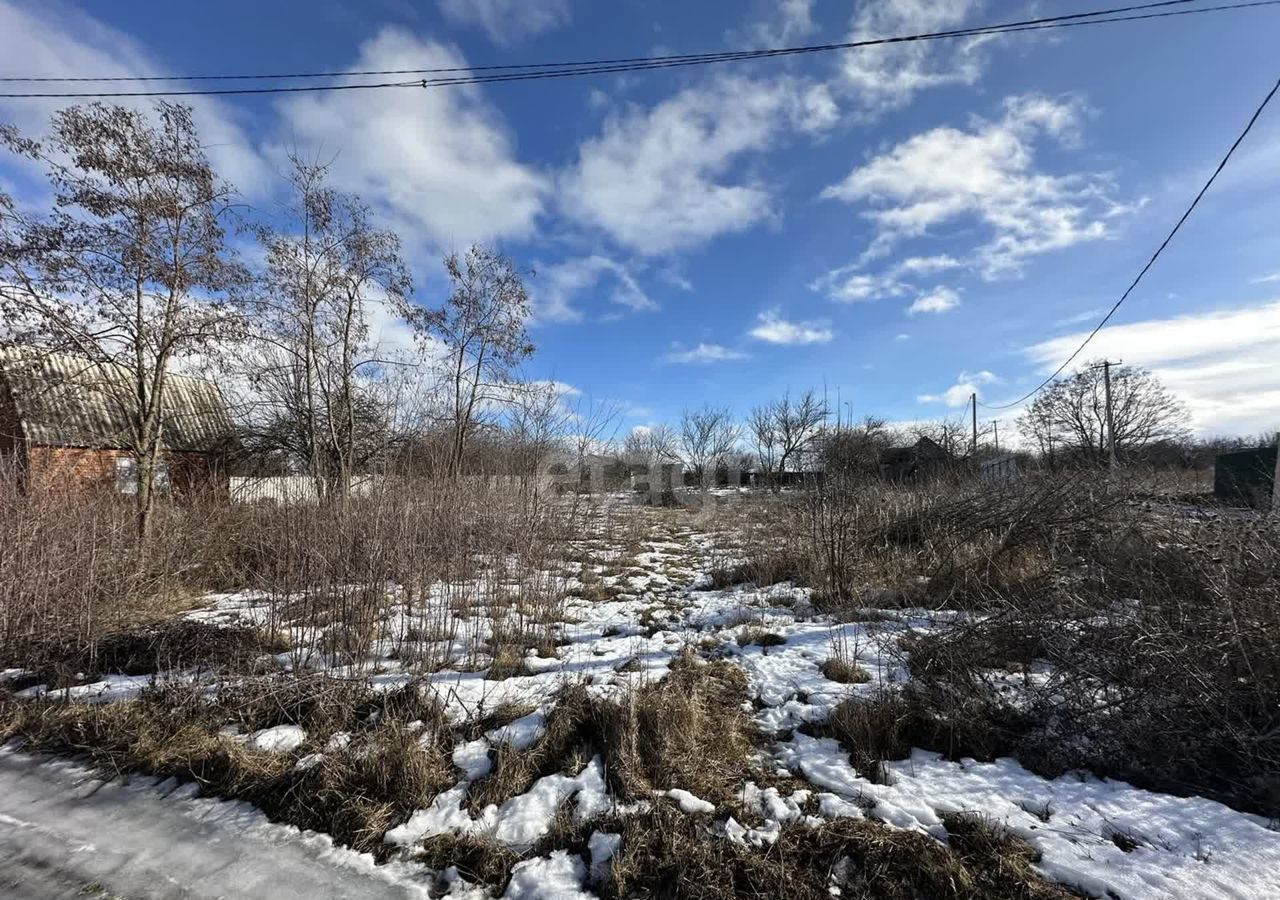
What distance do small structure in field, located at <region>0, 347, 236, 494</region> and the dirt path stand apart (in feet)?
15.9

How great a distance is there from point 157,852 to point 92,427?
19.6 metres

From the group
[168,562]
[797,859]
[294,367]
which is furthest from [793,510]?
[294,367]

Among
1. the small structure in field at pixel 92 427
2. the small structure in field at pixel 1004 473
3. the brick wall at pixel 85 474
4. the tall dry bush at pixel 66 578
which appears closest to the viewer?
the tall dry bush at pixel 66 578

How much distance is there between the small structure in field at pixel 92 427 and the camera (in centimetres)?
791

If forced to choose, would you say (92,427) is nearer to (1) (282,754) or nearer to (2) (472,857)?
(1) (282,754)

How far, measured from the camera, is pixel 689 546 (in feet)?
39.9

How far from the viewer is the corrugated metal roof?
8.88 meters

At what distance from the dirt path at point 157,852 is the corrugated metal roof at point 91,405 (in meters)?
8.38

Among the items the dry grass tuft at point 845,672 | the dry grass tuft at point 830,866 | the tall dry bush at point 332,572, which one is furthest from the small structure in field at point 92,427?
the dry grass tuft at point 845,672

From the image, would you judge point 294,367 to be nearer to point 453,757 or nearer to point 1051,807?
point 453,757

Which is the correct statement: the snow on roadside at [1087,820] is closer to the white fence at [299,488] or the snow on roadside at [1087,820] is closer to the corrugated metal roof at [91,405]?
the white fence at [299,488]

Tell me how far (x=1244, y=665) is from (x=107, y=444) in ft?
68.3

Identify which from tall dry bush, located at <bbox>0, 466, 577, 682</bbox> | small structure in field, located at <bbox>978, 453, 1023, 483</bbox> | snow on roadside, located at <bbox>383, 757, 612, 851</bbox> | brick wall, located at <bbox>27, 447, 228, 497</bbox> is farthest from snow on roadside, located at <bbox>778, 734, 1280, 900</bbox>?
brick wall, located at <bbox>27, 447, 228, 497</bbox>

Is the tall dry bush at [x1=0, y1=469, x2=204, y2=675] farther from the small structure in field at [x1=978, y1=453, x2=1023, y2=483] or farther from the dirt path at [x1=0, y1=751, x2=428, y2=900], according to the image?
the small structure in field at [x1=978, y1=453, x2=1023, y2=483]
